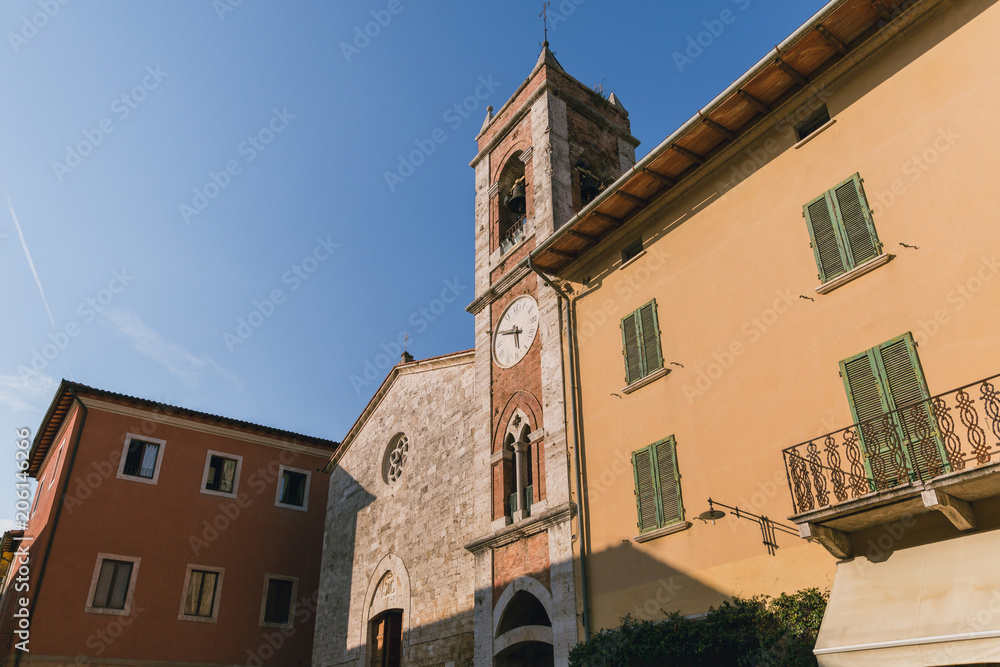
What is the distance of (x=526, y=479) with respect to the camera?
13.6 metres

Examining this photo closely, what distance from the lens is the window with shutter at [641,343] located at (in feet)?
37.7

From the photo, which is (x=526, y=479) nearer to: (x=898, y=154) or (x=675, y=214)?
(x=675, y=214)

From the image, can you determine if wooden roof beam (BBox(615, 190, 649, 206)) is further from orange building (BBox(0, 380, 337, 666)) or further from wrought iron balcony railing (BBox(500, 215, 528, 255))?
orange building (BBox(0, 380, 337, 666))

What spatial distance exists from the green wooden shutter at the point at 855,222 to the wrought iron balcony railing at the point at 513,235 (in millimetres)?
7426

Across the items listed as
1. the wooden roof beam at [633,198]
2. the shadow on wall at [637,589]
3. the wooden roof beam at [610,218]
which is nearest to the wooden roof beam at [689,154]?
the wooden roof beam at [633,198]

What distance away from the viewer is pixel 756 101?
10734 millimetres

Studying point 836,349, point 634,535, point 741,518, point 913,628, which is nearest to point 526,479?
point 634,535

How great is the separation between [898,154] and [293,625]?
1980 centimetres

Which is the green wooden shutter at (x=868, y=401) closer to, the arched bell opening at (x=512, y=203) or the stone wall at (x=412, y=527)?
the stone wall at (x=412, y=527)

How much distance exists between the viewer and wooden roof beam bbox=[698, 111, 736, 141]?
432 inches

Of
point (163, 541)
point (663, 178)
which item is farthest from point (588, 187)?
point (163, 541)

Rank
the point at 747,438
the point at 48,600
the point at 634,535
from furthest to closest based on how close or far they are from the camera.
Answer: the point at 48,600
the point at 634,535
the point at 747,438

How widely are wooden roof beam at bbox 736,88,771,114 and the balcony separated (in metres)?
5.03

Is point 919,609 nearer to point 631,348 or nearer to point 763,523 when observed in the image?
point 763,523
